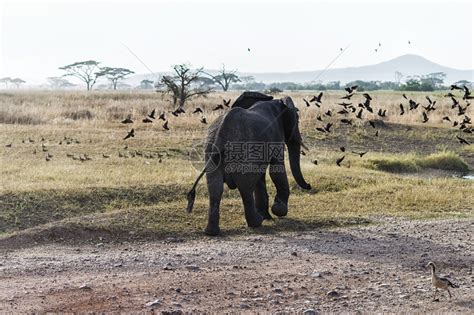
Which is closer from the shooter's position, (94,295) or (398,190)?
(94,295)

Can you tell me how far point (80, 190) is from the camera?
1389cm

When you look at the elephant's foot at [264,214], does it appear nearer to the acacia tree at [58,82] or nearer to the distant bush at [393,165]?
the distant bush at [393,165]

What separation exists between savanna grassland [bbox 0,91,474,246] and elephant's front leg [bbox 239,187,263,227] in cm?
19

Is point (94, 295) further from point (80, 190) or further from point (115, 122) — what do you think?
point (115, 122)

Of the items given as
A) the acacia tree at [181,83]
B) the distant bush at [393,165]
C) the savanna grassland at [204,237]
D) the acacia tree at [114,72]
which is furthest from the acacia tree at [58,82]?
the distant bush at [393,165]

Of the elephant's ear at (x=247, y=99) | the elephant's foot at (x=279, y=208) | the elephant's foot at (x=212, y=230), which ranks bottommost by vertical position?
the elephant's foot at (x=212, y=230)

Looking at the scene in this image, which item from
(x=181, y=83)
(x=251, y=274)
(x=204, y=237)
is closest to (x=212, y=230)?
(x=204, y=237)

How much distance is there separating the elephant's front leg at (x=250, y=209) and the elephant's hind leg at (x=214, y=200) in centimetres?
44

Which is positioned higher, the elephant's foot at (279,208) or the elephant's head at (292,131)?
the elephant's head at (292,131)

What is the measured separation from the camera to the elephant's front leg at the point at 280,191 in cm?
1265

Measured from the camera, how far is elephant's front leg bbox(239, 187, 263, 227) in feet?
38.4

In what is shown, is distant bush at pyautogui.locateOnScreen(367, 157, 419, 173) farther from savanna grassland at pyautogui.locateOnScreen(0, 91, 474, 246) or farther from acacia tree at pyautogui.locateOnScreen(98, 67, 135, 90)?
acacia tree at pyautogui.locateOnScreen(98, 67, 135, 90)

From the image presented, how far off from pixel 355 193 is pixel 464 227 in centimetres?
368

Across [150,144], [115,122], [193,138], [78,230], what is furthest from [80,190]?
[115,122]
